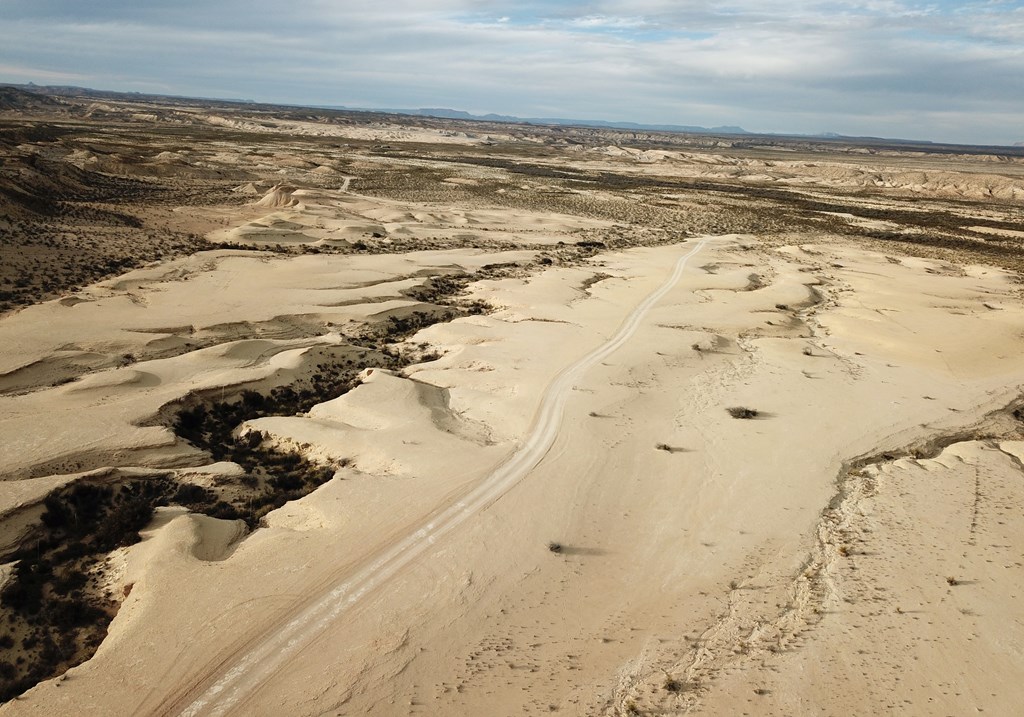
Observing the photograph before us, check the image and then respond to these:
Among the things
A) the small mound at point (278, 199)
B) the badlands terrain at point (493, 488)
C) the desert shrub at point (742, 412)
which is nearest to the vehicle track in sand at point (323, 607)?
the badlands terrain at point (493, 488)

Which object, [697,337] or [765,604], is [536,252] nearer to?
[697,337]

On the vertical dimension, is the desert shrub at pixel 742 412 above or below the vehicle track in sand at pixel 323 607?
above

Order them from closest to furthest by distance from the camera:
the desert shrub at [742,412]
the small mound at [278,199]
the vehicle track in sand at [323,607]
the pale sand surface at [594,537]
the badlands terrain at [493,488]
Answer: the vehicle track in sand at [323,607] → the pale sand surface at [594,537] → the badlands terrain at [493,488] → the desert shrub at [742,412] → the small mound at [278,199]

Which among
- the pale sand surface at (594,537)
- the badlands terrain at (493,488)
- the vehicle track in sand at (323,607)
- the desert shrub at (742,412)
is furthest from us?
the desert shrub at (742,412)

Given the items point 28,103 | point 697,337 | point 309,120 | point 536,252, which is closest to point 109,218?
point 536,252

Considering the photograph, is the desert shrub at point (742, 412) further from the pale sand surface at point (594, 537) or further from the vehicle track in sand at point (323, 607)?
the vehicle track in sand at point (323, 607)

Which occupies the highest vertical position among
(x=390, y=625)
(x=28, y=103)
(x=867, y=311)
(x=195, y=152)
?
(x=28, y=103)

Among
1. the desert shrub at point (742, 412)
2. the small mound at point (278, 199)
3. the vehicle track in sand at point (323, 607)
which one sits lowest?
the vehicle track in sand at point (323, 607)
